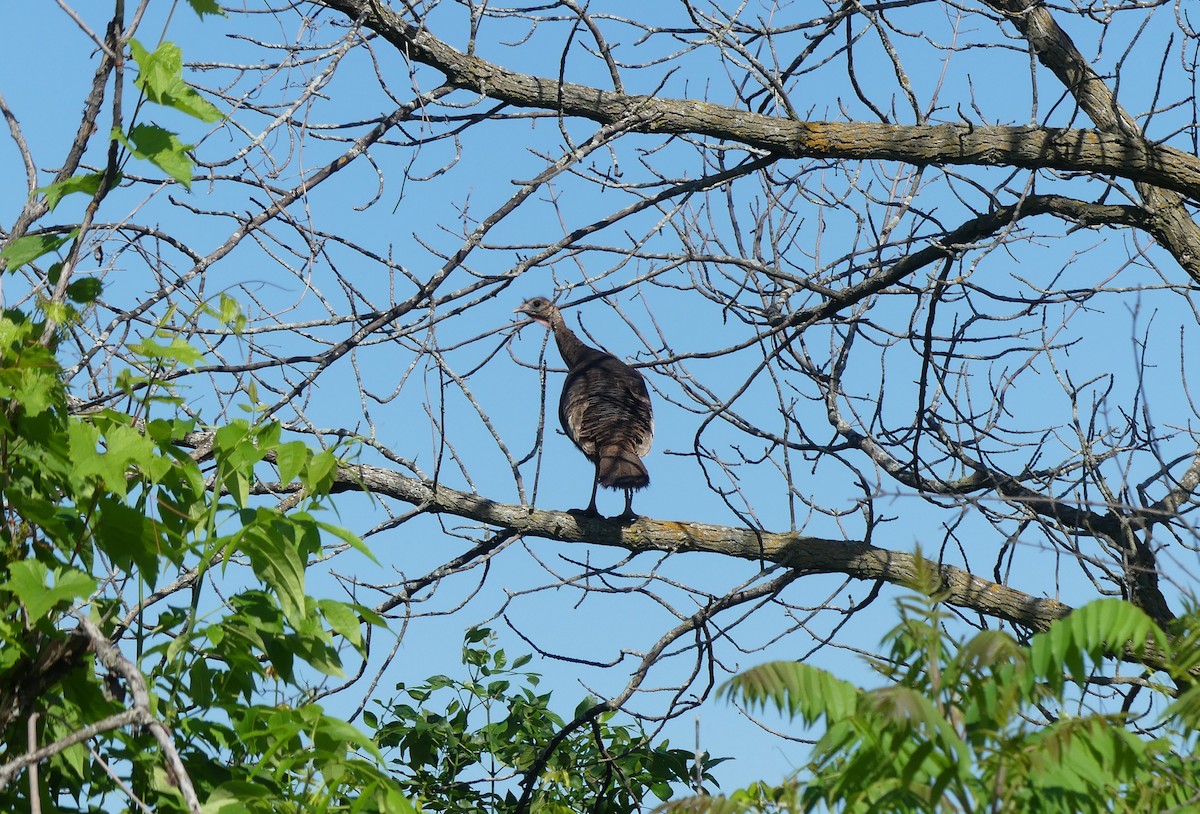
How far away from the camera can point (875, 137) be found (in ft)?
18.4

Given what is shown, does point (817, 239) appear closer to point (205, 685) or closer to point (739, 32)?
point (739, 32)

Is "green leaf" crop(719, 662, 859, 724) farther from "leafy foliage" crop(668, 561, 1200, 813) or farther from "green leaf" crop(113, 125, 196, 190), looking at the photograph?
"green leaf" crop(113, 125, 196, 190)

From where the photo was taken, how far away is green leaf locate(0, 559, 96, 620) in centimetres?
207

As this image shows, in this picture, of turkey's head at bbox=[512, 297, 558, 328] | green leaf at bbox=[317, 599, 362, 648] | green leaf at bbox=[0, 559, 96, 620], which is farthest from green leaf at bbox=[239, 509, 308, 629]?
turkey's head at bbox=[512, 297, 558, 328]

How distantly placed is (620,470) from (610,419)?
0.62m

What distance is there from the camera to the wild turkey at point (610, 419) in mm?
7070

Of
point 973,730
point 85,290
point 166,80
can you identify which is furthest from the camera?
point 85,290

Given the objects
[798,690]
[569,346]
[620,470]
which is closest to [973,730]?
[798,690]

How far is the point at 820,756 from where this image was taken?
5.78ft

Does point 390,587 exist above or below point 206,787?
above

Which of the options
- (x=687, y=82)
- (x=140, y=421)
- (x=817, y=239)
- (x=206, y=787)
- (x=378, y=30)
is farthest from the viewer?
(x=817, y=239)

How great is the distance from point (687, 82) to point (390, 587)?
275 centimetres

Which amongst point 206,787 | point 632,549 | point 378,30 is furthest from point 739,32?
point 206,787

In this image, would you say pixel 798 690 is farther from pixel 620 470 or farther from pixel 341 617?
pixel 620 470
